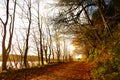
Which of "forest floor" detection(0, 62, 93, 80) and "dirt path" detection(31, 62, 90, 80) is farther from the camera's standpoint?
"forest floor" detection(0, 62, 93, 80)

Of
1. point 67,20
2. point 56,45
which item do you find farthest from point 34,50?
point 67,20

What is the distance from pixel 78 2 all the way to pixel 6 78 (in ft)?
27.4

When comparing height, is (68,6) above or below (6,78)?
above

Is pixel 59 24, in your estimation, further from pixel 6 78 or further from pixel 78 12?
pixel 6 78

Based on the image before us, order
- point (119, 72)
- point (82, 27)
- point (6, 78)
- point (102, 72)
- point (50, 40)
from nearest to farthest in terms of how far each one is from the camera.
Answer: point (119, 72)
point (102, 72)
point (6, 78)
point (82, 27)
point (50, 40)

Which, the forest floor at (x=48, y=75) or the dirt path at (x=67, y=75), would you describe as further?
the forest floor at (x=48, y=75)

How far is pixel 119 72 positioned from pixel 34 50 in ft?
142

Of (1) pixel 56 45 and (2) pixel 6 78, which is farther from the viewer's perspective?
(1) pixel 56 45

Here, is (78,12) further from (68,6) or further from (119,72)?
(119,72)

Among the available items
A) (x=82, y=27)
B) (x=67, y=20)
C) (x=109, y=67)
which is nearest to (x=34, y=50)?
(x=82, y=27)

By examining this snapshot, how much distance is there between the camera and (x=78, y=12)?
64.5ft

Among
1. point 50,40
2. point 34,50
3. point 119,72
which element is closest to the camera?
point 119,72

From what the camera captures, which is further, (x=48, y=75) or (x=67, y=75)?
(x=48, y=75)

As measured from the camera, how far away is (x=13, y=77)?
1360cm
